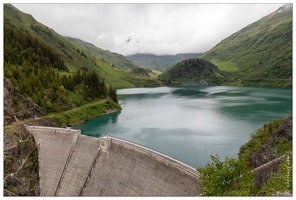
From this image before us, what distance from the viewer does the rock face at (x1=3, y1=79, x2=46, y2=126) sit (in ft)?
180

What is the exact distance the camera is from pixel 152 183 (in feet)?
98.7

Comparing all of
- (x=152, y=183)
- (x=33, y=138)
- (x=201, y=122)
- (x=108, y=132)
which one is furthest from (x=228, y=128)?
(x=33, y=138)

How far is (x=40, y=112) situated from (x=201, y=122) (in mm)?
48341

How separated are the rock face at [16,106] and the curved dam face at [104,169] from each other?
12.4 meters

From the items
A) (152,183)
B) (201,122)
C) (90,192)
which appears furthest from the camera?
(201,122)

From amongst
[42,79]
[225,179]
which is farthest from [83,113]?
[225,179]

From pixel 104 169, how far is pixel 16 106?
3690cm

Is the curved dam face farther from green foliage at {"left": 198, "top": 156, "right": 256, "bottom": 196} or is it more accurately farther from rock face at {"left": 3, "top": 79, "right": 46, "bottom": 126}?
rock face at {"left": 3, "top": 79, "right": 46, "bottom": 126}

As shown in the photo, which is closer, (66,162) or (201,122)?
(66,162)

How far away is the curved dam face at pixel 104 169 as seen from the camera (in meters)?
28.5

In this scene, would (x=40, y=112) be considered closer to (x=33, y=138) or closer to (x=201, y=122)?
(x=33, y=138)

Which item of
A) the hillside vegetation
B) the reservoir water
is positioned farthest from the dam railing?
the reservoir water

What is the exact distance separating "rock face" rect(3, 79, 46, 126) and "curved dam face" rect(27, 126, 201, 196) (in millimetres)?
12419

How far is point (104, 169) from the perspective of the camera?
1401 inches
